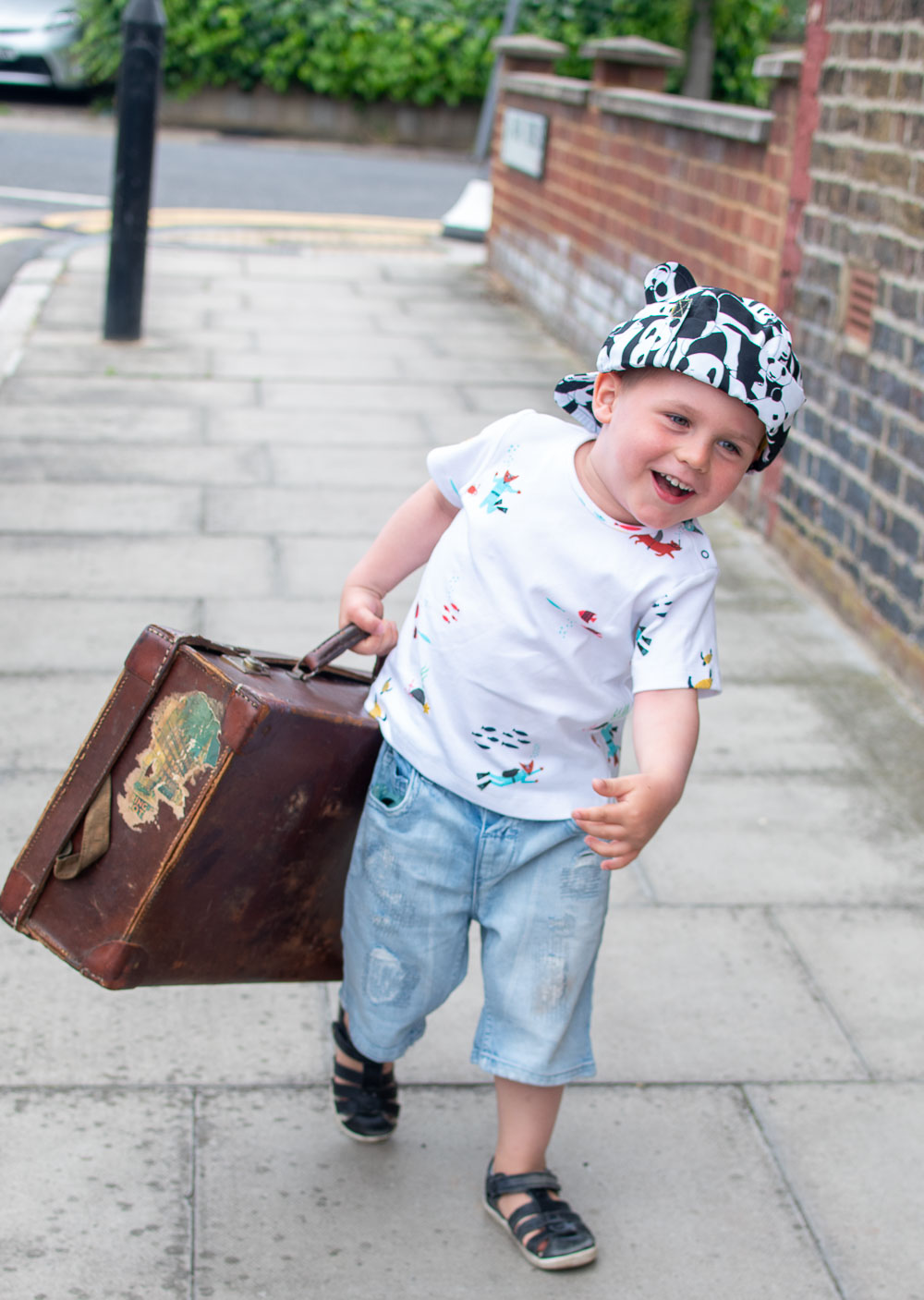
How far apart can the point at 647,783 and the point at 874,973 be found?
1344 mm

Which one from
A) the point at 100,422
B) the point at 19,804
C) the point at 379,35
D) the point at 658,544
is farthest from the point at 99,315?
the point at 379,35

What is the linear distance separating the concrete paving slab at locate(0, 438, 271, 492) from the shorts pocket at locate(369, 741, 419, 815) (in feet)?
11.6

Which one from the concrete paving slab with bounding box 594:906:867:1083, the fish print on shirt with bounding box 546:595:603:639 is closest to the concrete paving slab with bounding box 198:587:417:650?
the concrete paving slab with bounding box 594:906:867:1083

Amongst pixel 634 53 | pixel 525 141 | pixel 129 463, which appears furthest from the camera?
pixel 525 141

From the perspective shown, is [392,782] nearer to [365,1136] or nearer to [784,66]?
[365,1136]

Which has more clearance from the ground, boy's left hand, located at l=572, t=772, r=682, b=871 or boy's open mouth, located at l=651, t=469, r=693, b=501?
boy's open mouth, located at l=651, t=469, r=693, b=501

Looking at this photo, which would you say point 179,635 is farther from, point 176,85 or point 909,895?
point 176,85

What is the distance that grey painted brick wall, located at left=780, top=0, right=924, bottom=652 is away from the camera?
429 centimetres

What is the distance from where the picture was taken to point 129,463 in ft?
18.8

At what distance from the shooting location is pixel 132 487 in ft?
17.9

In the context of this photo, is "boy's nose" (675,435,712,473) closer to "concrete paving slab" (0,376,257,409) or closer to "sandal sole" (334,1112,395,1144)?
"sandal sole" (334,1112,395,1144)

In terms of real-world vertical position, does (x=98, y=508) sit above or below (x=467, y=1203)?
above

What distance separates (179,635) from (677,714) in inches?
26.8

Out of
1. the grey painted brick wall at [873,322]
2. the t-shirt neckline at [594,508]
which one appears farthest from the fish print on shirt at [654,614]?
the grey painted brick wall at [873,322]
